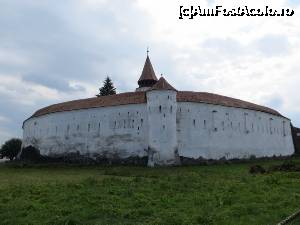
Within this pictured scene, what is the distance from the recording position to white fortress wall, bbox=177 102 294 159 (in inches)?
Answer: 1588

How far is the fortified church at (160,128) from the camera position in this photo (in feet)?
129

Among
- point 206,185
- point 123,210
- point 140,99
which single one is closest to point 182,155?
point 140,99

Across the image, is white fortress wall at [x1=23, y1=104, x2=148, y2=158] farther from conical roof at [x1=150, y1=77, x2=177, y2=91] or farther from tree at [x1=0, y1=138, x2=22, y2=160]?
tree at [x1=0, y1=138, x2=22, y2=160]

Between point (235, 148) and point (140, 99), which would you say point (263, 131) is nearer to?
point (235, 148)

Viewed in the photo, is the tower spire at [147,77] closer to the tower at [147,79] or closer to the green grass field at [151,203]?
the tower at [147,79]

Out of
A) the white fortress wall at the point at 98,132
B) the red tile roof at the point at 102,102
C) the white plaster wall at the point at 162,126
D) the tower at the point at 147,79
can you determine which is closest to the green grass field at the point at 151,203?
the white plaster wall at the point at 162,126

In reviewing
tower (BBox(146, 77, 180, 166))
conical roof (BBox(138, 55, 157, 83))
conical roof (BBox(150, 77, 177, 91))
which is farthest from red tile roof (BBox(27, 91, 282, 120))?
conical roof (BBox(138, 55, 157, 83))

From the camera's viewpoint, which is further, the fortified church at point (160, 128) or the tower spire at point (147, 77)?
the tower spire at point (147, 77)

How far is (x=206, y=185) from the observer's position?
1995 centimetres

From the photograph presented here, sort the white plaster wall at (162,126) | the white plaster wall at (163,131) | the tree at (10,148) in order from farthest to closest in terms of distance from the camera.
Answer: the tree at (10,148)
the white plaster wall at (163,131)
the white plaster wall at (162,126)

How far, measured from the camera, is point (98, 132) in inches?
1692

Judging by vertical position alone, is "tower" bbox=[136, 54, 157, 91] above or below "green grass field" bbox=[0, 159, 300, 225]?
above

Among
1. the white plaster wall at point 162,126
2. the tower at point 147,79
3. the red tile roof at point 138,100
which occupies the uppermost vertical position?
the tower at point 147,79

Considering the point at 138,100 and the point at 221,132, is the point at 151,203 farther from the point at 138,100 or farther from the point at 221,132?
the point at 221,132
